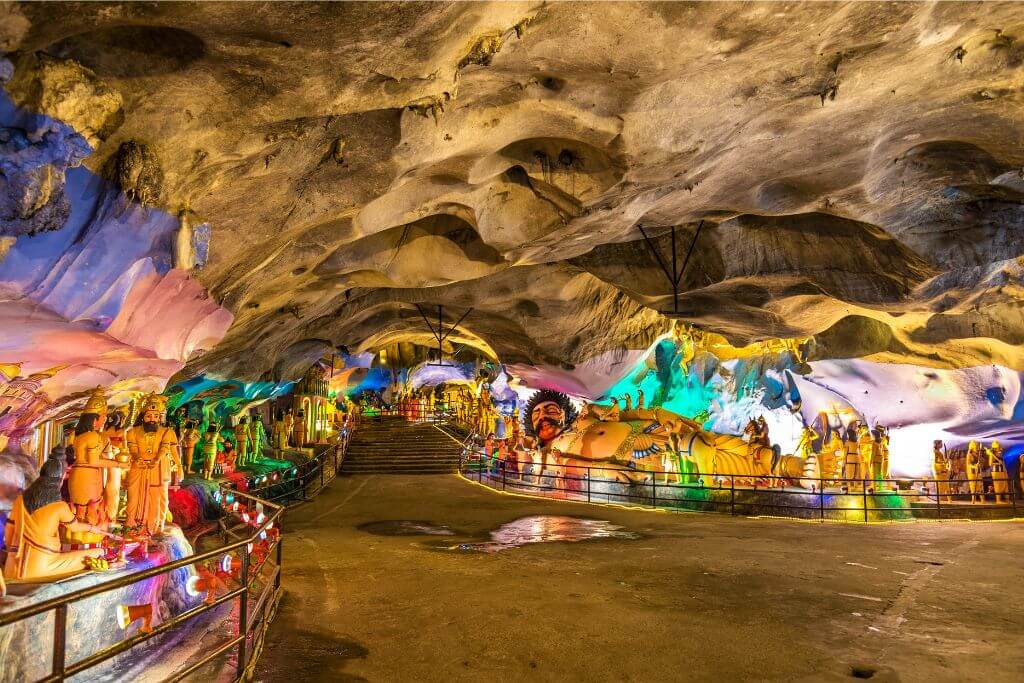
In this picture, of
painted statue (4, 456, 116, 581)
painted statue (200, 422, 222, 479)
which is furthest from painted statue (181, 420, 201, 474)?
painted statue (4, 456, 116, 581)

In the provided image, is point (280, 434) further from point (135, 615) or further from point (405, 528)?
point (135, 615)

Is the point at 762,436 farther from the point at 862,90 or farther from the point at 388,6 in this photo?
the point at 388,6

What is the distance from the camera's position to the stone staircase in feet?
76.7

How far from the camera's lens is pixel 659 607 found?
6.63m

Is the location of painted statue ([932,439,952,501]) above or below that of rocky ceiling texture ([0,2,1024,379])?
below

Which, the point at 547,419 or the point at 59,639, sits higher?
the point at 547,419

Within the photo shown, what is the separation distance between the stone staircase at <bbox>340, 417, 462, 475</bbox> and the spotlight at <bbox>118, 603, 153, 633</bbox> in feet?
55.2

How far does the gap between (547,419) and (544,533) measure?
8911 mm

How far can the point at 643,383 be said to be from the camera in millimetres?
22891

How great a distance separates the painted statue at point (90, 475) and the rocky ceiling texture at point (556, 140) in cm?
192

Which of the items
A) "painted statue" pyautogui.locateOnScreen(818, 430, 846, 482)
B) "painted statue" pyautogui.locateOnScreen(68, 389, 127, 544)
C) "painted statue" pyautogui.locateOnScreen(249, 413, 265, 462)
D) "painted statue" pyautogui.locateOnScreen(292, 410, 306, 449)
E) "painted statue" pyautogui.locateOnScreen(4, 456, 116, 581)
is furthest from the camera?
"painted statue" pyautogui.locateOnScreen(292, 410, 306, 449)

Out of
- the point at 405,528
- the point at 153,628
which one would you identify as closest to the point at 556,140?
the point at 405,528

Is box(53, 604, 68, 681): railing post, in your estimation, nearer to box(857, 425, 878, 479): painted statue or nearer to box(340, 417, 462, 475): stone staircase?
box(857, 425, 878, 479): painted statue

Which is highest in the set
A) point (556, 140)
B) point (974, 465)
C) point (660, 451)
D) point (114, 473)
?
point (556, 140)
